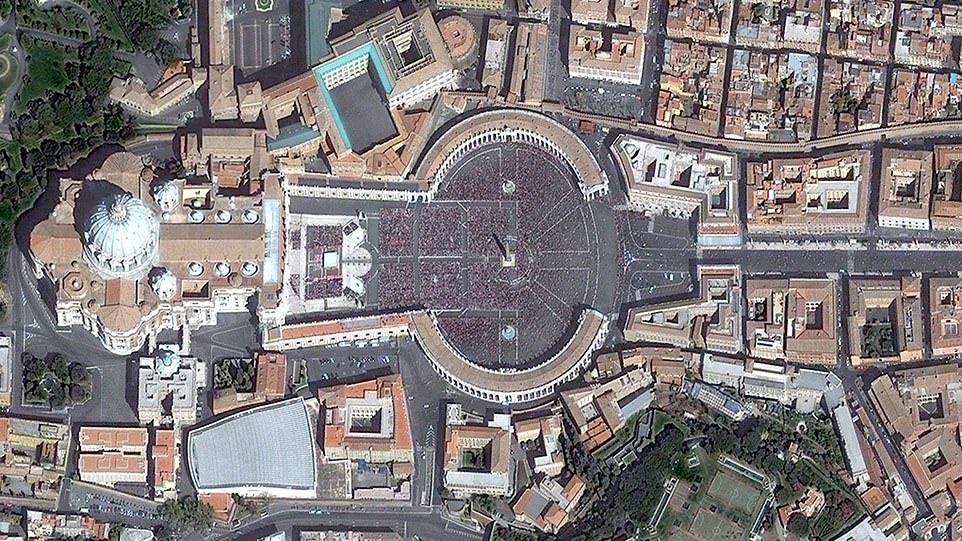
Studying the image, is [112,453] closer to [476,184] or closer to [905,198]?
[476,184]

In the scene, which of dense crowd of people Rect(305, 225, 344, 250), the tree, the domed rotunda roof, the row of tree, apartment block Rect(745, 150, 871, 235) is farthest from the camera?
apartment block Rect(745, 150, 871, 235)

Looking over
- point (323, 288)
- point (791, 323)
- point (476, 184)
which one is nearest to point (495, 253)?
point (476, 184)

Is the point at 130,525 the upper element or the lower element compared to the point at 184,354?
lower

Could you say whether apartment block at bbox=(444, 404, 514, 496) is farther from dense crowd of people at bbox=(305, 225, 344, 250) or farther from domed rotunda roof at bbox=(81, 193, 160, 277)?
domed rotunda roof at bbox=(81, 193, 160, 277)

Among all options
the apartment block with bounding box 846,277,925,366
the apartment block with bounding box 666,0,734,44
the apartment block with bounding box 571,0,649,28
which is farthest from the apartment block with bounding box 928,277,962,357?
the apartment block with bounding box 571,0,649,28

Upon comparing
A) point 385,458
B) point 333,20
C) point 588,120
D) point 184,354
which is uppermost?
point 333,20

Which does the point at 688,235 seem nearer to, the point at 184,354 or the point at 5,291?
the point at 184,354

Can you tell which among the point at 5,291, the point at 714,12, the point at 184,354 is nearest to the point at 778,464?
the point at 714,12
